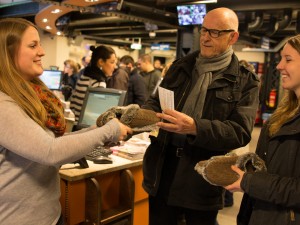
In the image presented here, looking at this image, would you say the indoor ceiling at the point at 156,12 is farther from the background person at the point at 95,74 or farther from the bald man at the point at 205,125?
the bald man at the point at 205,125

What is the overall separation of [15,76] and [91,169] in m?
1.05

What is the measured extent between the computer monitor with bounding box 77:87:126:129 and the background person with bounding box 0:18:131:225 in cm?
130

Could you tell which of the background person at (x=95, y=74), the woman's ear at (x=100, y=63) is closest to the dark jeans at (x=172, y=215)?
the background person at (x=95, y=74)

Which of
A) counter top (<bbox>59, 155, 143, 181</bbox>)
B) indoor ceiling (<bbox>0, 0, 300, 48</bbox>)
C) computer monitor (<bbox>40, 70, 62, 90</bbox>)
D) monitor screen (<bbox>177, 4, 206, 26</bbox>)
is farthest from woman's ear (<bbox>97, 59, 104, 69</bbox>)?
computer monitor (<bbox>40, 70, 62, 90</bbox>)

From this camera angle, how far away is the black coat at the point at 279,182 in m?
1.29

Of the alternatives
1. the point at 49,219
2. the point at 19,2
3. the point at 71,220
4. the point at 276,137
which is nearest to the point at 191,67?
the point at 276,137

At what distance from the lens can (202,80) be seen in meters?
1.82

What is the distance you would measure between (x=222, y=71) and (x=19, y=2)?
9.13 m

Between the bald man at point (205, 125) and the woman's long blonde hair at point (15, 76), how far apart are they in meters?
0.60

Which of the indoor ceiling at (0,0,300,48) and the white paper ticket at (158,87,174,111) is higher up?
the indoor ceiling at (0,0,300,48)

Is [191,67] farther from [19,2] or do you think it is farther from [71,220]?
[19,2]

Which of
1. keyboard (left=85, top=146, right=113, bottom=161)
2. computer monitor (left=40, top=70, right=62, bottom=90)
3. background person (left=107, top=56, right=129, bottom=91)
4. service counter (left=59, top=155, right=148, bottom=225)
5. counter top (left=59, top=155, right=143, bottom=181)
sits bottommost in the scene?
service counter (left=59, top=155, right=148, bottom=225)

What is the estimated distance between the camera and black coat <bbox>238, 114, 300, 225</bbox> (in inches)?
50.6

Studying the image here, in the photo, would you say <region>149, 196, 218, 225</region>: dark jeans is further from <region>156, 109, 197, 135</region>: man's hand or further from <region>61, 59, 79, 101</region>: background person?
<region>61, 59, 79, 101</region>: background person
